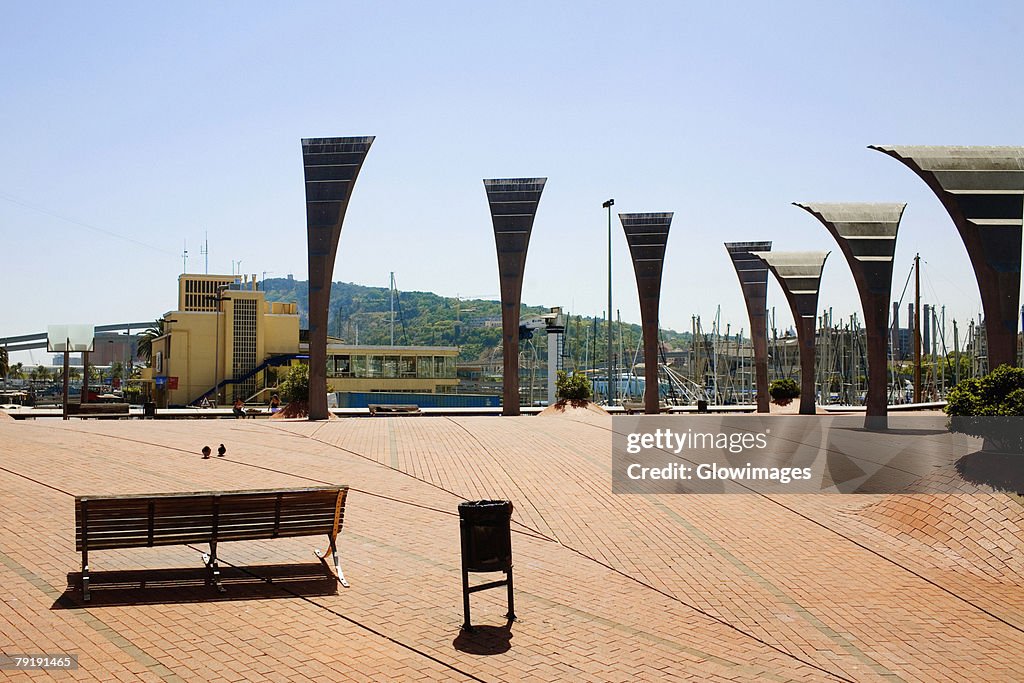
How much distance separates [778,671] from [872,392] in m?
19.3

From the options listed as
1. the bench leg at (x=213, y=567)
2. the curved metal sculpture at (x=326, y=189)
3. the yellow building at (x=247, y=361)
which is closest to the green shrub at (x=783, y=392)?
the curved metal sculpture at (x=326, y=189)

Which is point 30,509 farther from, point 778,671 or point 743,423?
point 743,423

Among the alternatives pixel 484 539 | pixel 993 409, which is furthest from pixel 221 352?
pixel 484 539

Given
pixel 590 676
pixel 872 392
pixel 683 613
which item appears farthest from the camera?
pixel 872 392

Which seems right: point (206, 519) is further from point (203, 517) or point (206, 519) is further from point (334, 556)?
point (334, 556)

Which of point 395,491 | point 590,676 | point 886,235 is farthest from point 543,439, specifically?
point 886,235

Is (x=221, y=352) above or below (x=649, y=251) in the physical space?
below

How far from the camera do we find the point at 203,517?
27.4ft

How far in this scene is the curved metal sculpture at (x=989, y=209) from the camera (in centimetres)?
1948

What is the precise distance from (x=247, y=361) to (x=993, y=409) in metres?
59.4

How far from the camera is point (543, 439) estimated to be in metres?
16.9

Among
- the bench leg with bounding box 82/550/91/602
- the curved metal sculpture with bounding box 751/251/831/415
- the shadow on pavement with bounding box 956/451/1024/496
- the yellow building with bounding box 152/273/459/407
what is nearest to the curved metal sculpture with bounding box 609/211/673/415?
the curved metal sculpture with bounding box 751/251/831/415

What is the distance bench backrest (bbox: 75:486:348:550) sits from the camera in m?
7.95

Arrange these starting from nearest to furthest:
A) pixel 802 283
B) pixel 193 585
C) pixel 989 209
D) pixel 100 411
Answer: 1. pixel 193 585
2. pixel 989 209
3. pixel 100 411
4. pixel 802 283
